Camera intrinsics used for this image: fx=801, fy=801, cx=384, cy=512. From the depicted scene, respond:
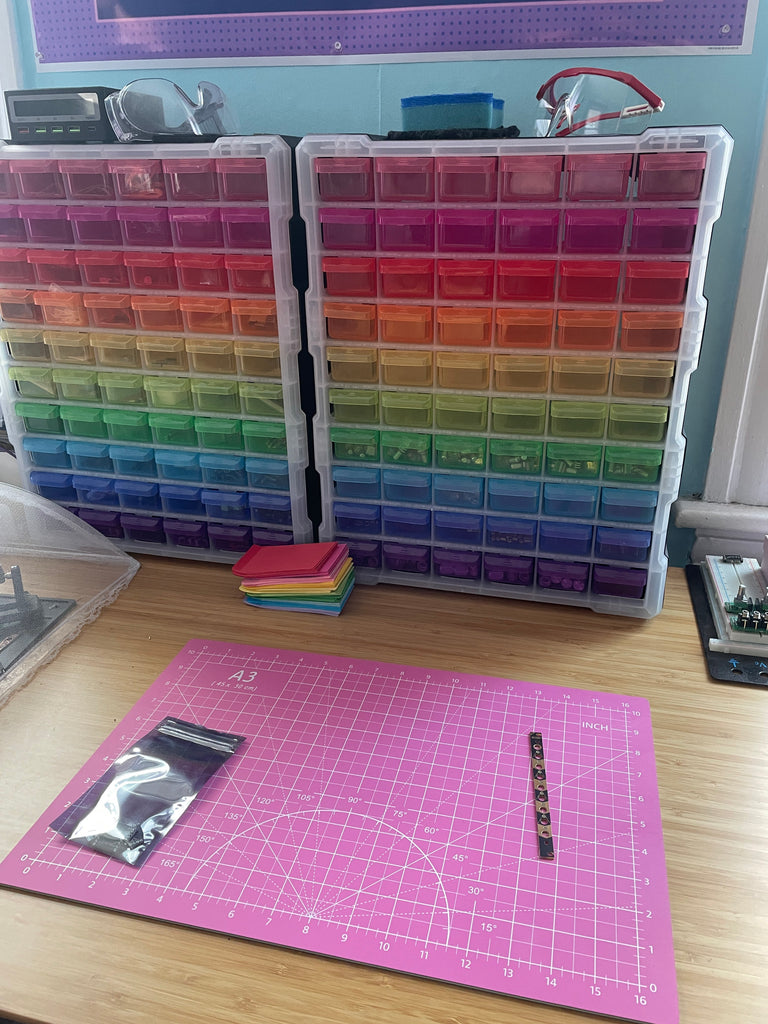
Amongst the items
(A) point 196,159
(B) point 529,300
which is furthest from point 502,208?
(A) point 196,159

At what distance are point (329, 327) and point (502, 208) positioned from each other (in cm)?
27

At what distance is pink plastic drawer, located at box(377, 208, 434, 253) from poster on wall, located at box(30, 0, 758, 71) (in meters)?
0.29

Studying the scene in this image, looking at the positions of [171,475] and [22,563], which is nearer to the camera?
[22,563]

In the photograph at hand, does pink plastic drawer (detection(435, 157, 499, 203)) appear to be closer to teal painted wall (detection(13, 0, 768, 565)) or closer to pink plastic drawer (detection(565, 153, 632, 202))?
pink plastic drawer (detection(565, 153, 632, 202))

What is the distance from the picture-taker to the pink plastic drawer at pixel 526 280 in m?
0.95

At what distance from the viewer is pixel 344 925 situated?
653 millimetres

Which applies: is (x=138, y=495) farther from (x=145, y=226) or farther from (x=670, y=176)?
(x=670, y=176)

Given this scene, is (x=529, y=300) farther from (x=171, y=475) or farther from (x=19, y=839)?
(x=19, y=839)

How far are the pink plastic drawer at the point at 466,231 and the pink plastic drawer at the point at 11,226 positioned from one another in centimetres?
59

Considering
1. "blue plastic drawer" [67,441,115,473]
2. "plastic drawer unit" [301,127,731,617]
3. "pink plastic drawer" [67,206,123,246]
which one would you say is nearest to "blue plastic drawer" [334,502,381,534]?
"plastic drawer unit" [301,127,731,617]

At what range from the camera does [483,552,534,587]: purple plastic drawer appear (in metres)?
1.11

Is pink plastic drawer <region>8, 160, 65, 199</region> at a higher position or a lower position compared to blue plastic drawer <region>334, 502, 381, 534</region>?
higher

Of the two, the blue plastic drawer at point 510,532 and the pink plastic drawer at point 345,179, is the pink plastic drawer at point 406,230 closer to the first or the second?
the pink plastic drawer at point 345,179

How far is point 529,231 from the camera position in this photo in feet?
3.09
